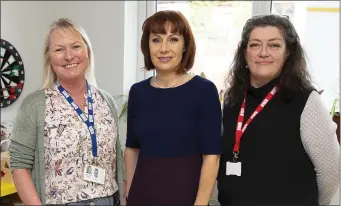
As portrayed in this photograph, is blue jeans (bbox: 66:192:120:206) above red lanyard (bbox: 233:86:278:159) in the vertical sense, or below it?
below

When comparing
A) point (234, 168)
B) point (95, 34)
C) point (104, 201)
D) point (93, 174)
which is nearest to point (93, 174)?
point (93, 174)

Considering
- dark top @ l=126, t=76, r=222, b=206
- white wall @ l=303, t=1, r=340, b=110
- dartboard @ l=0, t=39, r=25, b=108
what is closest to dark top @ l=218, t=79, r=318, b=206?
dark top @ l=126, t=76, r=222, b=206

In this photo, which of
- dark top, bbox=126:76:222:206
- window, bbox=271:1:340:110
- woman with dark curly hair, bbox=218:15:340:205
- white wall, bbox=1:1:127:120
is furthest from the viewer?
white wall, bbox=1:1:127:120

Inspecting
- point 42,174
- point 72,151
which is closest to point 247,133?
point 72,151

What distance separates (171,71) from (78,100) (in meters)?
0.46

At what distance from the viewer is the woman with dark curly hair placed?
164 centimetres

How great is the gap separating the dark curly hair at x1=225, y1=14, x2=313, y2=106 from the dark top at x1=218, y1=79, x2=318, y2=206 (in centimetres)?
5

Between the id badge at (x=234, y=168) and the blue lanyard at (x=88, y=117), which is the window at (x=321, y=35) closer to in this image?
the id badge at (x=234, y=168)

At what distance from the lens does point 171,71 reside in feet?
5.22

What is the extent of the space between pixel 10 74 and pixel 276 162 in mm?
2510

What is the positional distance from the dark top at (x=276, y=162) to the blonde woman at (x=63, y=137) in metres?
0.62

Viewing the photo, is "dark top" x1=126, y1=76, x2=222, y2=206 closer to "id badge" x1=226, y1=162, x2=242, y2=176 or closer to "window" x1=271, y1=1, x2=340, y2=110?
"id badge" x1=226, y1=162, x2=242, y2=176

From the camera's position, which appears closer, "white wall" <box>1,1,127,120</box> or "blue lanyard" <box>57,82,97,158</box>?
"blue lanyard" <box>57,82,97,158</box>

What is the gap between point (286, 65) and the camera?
1.75 meters
